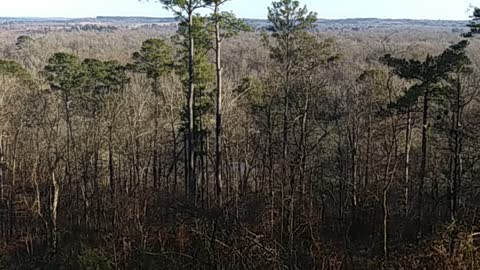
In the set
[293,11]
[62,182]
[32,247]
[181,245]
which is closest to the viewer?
[181,245]

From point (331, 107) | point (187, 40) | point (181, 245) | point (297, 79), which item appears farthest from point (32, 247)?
point (331, 107)

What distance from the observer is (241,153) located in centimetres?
3094

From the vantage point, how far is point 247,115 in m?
30.4

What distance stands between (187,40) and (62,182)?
9.93m

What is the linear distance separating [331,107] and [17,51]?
5341 cm

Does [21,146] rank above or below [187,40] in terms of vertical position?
below

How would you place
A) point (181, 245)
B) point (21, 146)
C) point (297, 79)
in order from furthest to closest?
point (21, 146) < point (297, 79) < point (181, 245)

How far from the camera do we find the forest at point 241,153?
18225 millimetres

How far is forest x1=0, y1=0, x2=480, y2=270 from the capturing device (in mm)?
18225

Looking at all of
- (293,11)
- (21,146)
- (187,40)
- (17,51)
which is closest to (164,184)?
(21,146)

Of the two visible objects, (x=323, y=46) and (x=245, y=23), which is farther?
(x=323, y=46)

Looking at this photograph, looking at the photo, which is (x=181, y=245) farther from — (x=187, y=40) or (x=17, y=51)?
(x=17, y=51)

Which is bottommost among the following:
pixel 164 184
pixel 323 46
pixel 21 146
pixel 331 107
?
pixel 164 184

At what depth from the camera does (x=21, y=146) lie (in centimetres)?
3161
